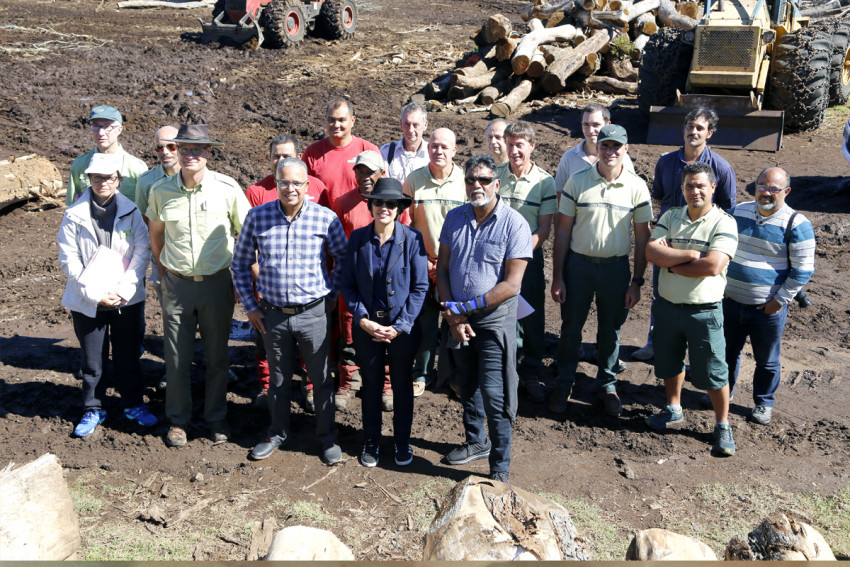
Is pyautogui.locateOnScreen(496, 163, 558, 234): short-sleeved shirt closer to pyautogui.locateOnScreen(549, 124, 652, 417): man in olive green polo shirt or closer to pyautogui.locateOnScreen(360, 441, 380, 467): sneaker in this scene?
pyautogui.locateOnScreen(549, 124, 652, 417): man in olive green polo shirt

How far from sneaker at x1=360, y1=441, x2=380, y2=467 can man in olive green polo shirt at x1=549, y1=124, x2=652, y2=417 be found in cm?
169

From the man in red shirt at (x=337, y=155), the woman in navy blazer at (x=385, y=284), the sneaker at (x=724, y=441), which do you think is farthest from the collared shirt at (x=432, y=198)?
the sneaker at (x=724, y=441)

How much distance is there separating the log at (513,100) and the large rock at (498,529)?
11810 mm

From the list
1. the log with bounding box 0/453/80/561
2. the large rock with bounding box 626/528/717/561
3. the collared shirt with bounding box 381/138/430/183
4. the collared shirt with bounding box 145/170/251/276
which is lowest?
the log with bounding box 0/453/80/561

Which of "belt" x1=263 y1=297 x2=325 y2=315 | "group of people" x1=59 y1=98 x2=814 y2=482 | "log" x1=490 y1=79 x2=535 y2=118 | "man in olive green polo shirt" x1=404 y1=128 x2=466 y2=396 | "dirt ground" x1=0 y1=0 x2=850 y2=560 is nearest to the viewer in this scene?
"dirt ground" x1=0 y1=0 x2=850 y2=560

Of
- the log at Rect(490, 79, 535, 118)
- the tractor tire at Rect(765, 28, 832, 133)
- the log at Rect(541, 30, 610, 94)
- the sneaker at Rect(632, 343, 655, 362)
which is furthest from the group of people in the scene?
the log at Rect(541, 30, 610, 94)

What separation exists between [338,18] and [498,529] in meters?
19.6

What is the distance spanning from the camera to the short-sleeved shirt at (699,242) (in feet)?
17.6

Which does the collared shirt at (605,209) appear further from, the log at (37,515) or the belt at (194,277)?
the log at (37,515)

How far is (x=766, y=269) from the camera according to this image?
574 centimetres

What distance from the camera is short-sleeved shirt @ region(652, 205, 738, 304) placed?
5.37m

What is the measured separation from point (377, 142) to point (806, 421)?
8.69 meters

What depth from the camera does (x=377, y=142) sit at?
13.3 metres

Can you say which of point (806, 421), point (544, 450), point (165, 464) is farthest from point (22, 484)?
point (806, 421)
